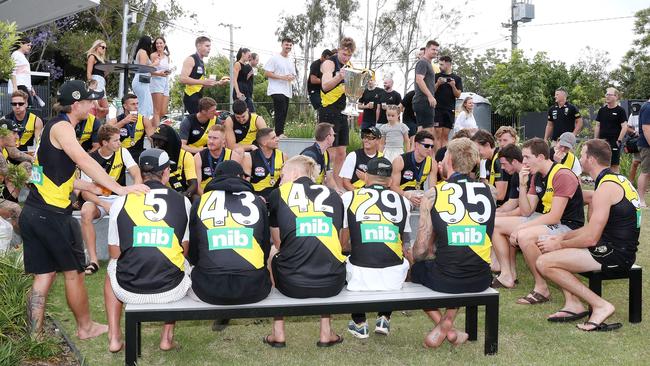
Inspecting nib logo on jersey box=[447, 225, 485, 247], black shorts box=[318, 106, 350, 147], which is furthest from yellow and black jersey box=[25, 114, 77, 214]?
black shorts box=[318, 106, 350, 147]

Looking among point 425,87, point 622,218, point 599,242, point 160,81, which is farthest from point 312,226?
point 160,81

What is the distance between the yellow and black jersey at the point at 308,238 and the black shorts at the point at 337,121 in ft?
16.8

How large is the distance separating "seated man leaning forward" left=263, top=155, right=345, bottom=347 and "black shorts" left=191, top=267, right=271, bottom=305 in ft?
0.89

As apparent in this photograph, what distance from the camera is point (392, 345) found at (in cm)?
527

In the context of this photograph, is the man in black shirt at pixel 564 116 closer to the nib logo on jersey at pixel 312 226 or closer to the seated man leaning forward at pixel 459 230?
the seated man leaning forward at pixel 459 230

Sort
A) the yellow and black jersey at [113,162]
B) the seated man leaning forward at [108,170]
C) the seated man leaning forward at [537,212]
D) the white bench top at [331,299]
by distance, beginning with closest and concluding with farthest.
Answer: the white bench top at [331,299], the seated man leaning forward at [537,212], the seated man leaning forward at [108,170], the yellow and black jersey at [113,162]

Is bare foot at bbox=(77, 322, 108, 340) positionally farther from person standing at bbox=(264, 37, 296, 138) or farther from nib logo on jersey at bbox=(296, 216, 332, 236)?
person standing at bbox=(264, 37, 296, 138)

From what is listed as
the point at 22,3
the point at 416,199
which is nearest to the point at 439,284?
the point at 416,199

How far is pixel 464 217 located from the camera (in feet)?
16.1

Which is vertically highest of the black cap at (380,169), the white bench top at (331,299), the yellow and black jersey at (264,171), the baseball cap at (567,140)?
the baseball cap at (567,140)

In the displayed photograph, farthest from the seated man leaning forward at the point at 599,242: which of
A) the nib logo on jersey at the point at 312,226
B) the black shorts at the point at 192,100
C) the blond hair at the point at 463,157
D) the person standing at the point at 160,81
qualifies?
the person standing at the point at 160,81

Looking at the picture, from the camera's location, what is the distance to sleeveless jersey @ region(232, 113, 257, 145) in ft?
30.1

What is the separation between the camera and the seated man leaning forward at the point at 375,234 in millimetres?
4949

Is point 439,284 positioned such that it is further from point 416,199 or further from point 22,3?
point 22,3
